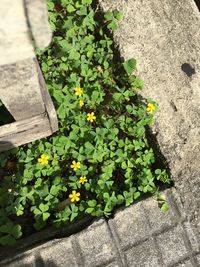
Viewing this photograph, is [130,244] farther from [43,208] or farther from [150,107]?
[150,107]

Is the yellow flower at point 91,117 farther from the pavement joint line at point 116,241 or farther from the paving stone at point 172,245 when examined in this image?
the paving stone at point 172,245

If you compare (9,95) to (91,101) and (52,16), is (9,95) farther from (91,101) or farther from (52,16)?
(52,16)

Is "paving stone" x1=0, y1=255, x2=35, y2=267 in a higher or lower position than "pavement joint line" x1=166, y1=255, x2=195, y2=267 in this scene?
higher

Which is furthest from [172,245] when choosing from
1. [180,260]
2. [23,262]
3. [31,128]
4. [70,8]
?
[70,8]

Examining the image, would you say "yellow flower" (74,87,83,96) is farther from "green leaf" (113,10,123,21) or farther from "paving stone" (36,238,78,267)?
"paving stone" (36,238,78,267)

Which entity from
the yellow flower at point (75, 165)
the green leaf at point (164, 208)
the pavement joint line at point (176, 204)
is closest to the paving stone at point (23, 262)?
the yellow flower at point (75, 165)

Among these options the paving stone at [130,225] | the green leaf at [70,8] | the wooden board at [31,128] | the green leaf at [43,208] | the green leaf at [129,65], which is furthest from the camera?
the green leaf at [70,8]

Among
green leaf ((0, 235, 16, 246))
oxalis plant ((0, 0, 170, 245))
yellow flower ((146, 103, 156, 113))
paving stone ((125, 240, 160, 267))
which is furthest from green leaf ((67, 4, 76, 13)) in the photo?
paving stone ((125, 240, 160, 267))
